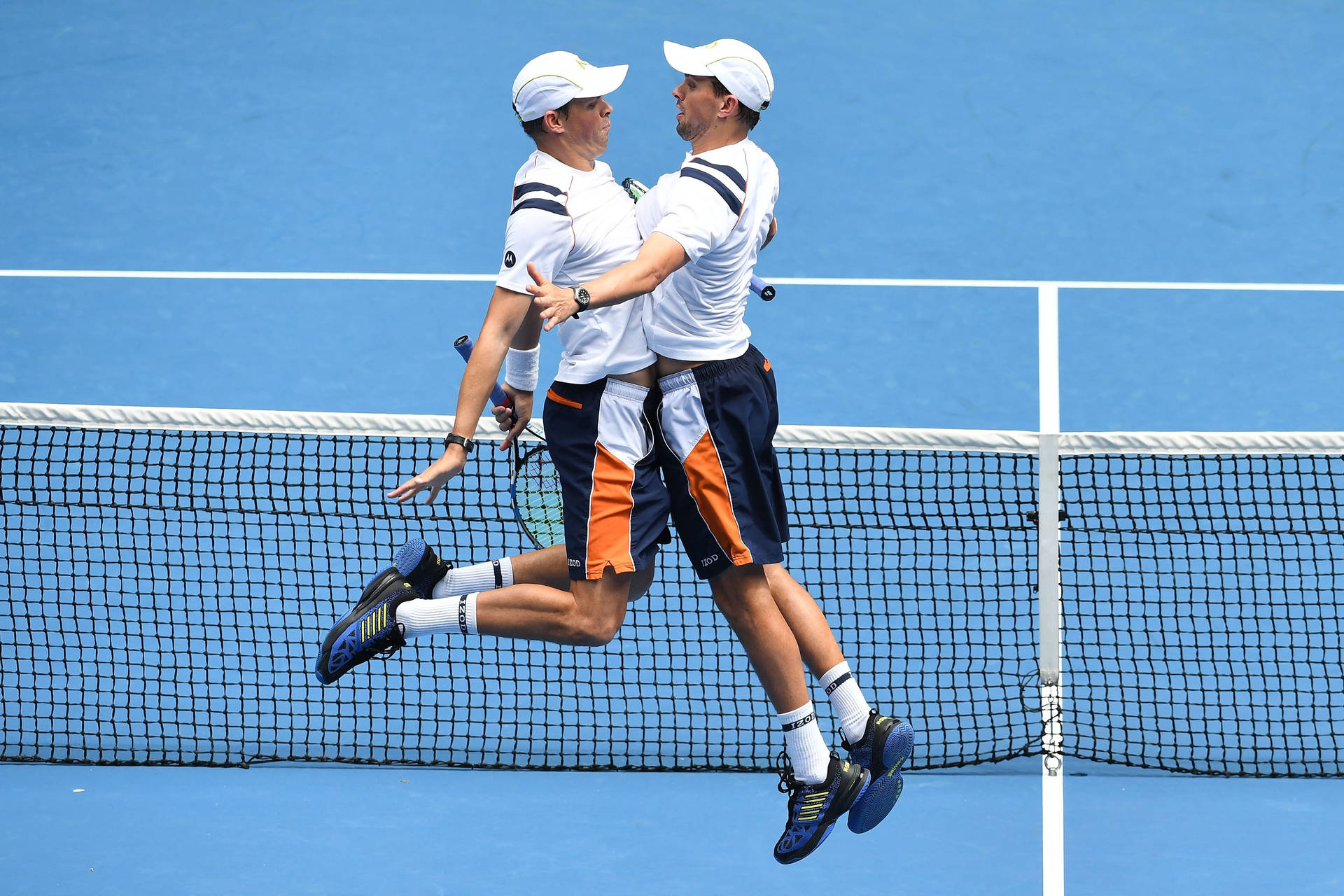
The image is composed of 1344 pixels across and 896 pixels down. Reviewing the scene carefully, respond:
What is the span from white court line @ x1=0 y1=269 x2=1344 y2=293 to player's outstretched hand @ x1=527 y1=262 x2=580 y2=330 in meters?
6.55

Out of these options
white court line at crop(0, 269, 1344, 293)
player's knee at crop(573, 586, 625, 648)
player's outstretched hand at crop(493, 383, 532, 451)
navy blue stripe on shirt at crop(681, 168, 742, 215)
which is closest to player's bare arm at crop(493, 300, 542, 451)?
player's outstretched hand at crop(493, 383, 532, 451)

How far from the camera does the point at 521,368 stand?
20.2ft

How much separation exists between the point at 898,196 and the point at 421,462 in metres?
4.71

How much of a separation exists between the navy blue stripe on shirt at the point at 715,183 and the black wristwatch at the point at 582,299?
658mm

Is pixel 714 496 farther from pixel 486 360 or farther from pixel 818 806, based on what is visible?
pixel 818 806

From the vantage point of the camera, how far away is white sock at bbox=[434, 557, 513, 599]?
6.28 meters

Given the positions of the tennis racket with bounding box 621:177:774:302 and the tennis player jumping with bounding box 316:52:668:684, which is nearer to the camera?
the tennis player jumping with bounding box 316:52:668:684

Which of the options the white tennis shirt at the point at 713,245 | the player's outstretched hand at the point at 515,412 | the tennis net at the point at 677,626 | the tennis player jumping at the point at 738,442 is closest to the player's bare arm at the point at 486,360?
the tennis player jumping at the point at 738,442

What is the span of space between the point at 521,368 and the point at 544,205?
0.80 meters

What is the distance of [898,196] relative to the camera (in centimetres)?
1284

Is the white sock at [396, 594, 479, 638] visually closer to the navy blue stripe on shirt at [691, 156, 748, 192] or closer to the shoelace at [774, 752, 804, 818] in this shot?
the shoelace at [774, 752, 804, 818]

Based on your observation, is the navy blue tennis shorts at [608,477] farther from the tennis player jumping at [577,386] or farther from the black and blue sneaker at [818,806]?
the black and blue sneaker at [818,806]

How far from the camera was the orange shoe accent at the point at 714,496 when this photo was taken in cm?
574

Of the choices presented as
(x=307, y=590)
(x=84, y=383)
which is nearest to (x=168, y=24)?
(x=84, y=383)
